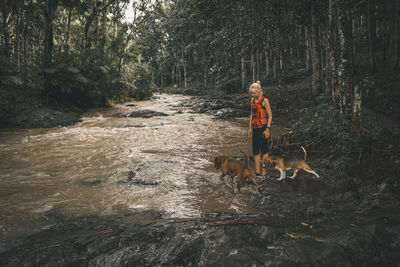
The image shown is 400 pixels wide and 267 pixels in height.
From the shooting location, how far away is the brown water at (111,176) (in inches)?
151

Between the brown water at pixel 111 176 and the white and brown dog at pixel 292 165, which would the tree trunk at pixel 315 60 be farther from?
the white and brown dog at pixel 292 165

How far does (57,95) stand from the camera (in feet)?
53.0

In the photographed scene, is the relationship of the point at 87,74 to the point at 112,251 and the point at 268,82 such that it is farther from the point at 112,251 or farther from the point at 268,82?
the point at 268,82

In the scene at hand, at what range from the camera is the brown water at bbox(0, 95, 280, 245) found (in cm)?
385

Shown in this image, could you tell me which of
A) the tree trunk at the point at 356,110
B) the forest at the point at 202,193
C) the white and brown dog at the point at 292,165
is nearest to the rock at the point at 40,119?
the forest at the point at 202,193

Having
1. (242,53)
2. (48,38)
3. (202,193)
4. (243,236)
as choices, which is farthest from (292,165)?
(242,53)

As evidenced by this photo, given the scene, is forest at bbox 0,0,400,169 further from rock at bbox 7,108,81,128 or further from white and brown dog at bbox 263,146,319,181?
white and brown dog at bbox 263,146,319,181

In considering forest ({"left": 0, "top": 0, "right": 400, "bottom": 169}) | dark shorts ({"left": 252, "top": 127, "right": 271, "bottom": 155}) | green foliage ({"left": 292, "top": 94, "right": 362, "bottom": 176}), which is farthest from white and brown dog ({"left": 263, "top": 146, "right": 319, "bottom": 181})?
forest ({"left": 0, "top": 0, "right": 400, "bottom": 169})

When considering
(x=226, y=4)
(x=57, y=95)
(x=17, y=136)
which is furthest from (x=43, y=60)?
(x=226, y=4)

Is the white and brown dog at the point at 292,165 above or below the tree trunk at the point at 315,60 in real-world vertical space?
below

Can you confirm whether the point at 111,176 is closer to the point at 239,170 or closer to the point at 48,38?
the point at 239,170

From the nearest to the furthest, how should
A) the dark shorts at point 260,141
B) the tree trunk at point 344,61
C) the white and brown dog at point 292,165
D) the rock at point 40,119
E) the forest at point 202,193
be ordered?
the forest at point 202,193, the white and brown dog at point 292,165, the dark shorts at point 260,141, the tree trunk at point 344,61, the rock at point 40,119

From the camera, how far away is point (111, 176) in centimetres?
542

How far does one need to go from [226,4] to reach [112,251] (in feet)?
→ 59.5
